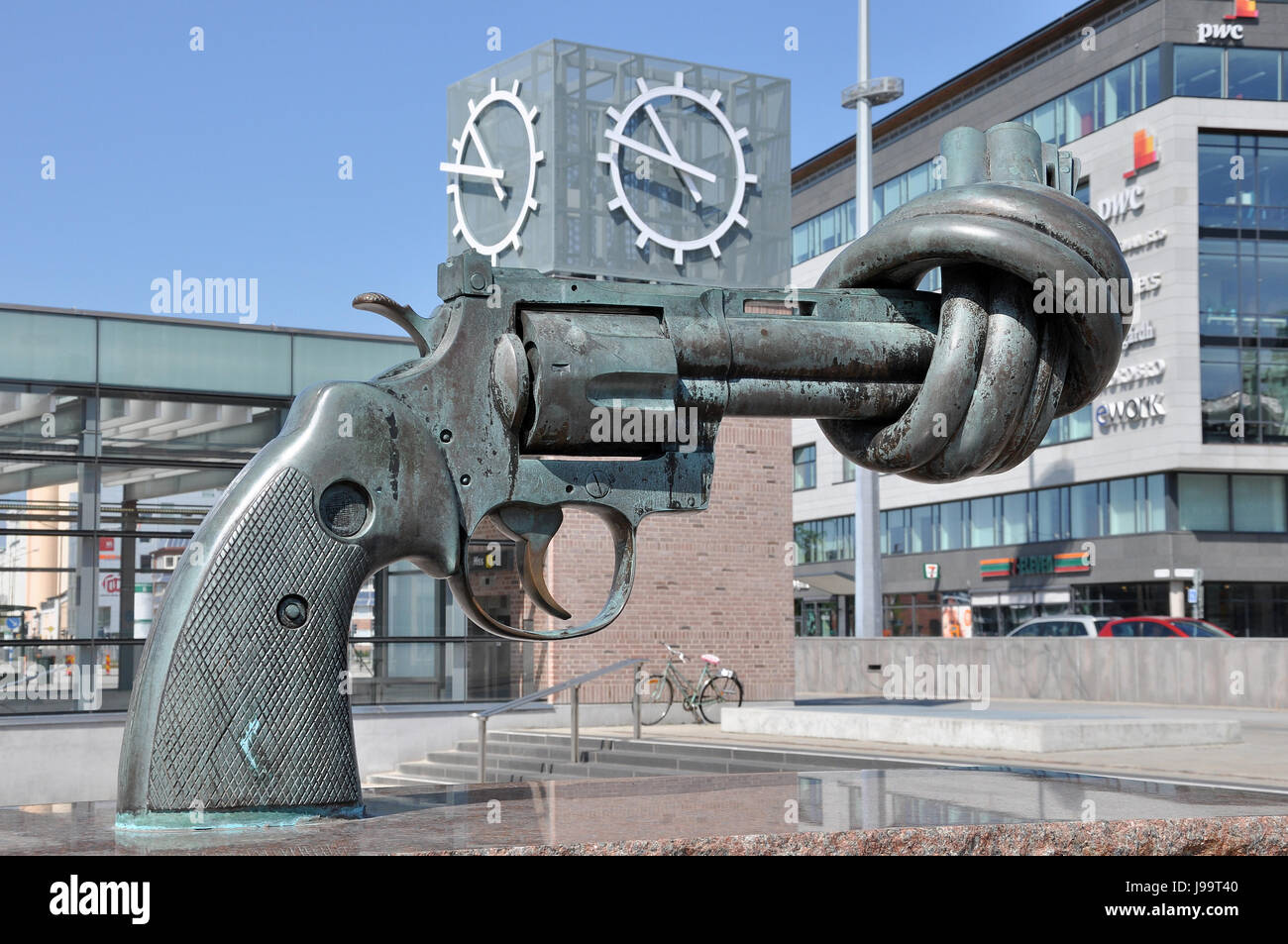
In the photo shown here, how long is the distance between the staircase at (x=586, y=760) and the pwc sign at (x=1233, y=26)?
2816 cm

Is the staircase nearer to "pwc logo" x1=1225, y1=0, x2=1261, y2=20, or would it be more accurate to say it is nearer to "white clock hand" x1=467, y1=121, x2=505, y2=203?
"white clock hand" x1=467, y1=121, x2=505, y2=203

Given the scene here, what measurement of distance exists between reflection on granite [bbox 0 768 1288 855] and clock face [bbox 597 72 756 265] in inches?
611

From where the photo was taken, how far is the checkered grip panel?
10.9ft

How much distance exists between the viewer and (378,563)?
11.9ft

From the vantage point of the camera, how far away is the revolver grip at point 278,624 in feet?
11.0

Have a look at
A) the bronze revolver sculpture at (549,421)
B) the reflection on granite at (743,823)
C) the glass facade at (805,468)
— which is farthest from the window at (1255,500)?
the bronze revolver sculpture at (549,421)

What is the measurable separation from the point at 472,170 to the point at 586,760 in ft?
28.9

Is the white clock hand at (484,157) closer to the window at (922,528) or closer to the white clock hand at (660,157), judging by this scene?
the white clock hand at (660,157)

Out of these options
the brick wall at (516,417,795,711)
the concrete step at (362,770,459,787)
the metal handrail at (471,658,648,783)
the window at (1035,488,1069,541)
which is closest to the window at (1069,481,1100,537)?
the window at (1035,488,1069,541)
